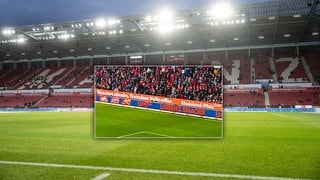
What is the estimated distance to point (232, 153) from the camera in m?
8.72

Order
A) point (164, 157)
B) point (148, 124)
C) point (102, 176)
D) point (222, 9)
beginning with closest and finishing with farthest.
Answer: point (102, 176) < point (164, 157) < point (148, 124) < point (222, 9)

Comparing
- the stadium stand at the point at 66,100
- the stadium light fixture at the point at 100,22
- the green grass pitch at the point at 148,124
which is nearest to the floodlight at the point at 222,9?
the stadium light fixture at the point at 100,22

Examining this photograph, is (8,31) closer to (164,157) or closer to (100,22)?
(100,22)

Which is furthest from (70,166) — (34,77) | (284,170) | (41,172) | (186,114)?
(34,77)

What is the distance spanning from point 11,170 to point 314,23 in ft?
145

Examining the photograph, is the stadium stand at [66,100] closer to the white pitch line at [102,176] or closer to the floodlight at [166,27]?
the floodlight at [166,27]

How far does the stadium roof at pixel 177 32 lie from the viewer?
39.7m

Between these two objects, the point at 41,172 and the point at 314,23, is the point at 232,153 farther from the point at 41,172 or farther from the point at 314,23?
the point at 314,23

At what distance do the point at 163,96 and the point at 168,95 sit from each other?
6.2 inches

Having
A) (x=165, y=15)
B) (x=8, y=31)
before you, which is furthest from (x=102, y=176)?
(x=8, y=31)

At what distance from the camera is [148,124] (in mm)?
10531

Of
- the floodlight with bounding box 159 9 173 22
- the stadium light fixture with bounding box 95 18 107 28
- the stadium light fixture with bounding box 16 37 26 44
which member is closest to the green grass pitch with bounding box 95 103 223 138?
the floodlight with bounding box 159 9 173 22

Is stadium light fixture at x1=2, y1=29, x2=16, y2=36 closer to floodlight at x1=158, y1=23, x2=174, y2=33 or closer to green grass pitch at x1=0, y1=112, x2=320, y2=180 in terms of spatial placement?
floodlight at x1=158, y1=23, x2=174, y2=33

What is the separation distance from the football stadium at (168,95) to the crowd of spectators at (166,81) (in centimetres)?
3
